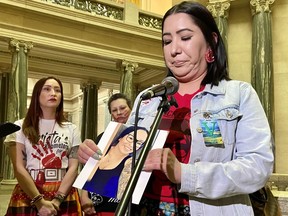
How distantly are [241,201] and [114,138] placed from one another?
588 mm

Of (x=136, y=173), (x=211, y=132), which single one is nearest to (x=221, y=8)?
(x=211, y=132)

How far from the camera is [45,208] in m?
3.13

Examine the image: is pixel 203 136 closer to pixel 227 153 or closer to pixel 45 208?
pixel 227 153

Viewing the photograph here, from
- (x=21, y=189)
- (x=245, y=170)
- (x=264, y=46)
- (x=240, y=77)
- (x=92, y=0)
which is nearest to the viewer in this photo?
(x=245, y=170)

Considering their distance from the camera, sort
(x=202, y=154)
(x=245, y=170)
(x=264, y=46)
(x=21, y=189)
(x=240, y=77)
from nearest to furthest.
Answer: (x=245, y=170) → (x=202, y=154) → (x=21, y=189) → (x=264, y=46) → (x=240, y=77)

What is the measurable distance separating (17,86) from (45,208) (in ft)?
26.5

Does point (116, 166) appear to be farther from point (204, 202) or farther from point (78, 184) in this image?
point (204, 202)

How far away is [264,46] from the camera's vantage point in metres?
8.69

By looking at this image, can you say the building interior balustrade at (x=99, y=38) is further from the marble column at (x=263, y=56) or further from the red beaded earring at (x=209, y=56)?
the red beaded earring at (x=209, y=56)

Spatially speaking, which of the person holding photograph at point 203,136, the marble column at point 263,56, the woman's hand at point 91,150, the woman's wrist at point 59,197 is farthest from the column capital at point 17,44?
the woman's hand at point 91,150

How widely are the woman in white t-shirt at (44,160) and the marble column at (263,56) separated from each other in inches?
239

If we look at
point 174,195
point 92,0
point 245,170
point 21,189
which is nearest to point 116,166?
point 174,195

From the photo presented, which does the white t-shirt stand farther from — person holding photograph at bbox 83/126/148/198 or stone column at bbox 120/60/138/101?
stone column at bbox 120/60/138/101

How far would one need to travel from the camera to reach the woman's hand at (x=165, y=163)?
136cm
